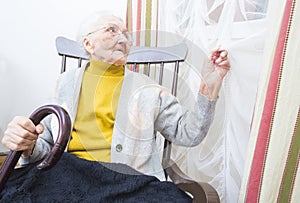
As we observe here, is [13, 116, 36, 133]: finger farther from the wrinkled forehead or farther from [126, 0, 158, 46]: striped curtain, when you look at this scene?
[126, 0, 158, 46]: striped curtain

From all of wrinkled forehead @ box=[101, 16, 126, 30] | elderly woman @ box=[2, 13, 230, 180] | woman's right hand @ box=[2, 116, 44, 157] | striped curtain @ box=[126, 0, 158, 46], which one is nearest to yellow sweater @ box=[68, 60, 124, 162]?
elderly woman @ box=[2, 13, 230, 180]

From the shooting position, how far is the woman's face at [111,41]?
38.3 inches

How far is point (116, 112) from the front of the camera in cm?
96

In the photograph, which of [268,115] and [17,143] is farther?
[17,143]

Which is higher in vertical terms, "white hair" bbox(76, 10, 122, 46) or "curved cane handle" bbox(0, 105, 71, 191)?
"white hair" bbox(76, 10, 122, 46)

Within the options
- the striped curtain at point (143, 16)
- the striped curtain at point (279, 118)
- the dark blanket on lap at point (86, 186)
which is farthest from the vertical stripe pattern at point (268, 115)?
the striped curtain at point (143, 16)

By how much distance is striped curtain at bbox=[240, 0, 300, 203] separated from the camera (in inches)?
24.5

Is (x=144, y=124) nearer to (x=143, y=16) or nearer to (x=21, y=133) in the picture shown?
(x=21, y=133)

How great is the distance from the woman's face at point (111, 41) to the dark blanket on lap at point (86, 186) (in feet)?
0.96

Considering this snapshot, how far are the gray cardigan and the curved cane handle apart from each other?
0.21 meters

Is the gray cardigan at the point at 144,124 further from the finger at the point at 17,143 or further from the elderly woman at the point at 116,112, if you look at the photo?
the finger at the point at 17,143

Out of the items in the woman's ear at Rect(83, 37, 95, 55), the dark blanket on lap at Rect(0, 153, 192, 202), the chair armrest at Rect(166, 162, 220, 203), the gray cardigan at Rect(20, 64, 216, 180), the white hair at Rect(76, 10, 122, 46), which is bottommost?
the dark blanket on lap at Rect(0, 153, 192, 202)

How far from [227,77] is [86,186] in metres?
0.56

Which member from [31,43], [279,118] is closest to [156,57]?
[279,118]
